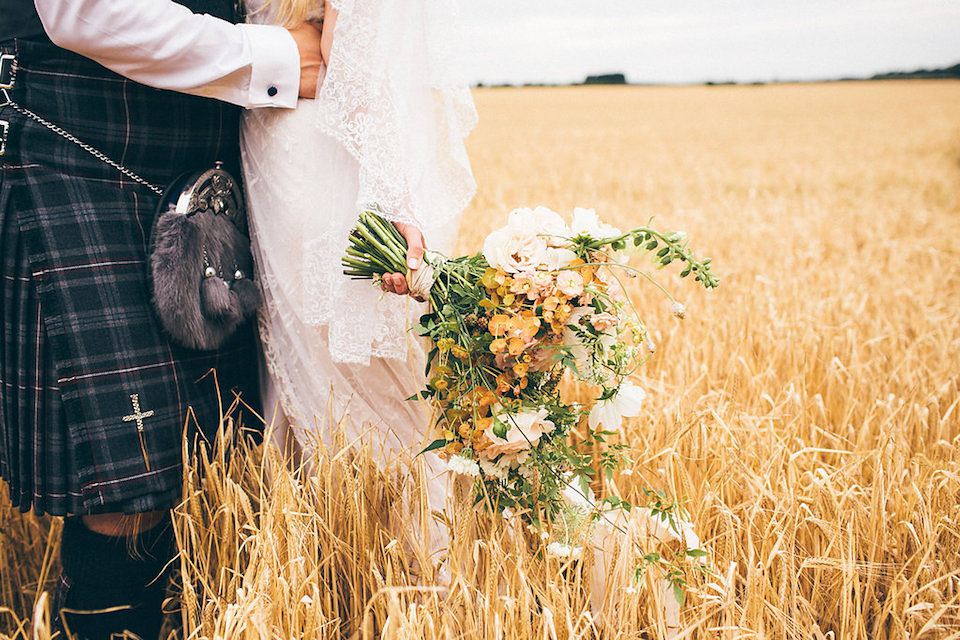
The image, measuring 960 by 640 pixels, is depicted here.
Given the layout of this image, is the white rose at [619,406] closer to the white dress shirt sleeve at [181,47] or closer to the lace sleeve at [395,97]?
the lace sleeve at [395,97]

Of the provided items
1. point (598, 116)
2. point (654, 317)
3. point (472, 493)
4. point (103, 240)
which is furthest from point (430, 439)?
point (598, 116)

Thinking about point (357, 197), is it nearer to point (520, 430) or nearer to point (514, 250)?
point (514, 250)

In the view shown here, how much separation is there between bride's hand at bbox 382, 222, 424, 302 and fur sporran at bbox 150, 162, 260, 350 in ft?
1.03

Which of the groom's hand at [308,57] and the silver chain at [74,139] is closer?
the silver chain at [74,139]

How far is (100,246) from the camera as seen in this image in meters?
1.13

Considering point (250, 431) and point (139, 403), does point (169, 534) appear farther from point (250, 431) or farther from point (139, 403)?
point (139, 403)

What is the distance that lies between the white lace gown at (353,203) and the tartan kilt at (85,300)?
0.62 feet

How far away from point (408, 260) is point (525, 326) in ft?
0.75

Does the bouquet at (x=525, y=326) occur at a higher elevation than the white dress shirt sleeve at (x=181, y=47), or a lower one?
lower

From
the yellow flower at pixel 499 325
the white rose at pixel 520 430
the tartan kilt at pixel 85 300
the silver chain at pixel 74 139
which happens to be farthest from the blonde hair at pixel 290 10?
the white rose at pixel 520 430

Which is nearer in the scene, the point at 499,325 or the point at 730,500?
the point at 499,325

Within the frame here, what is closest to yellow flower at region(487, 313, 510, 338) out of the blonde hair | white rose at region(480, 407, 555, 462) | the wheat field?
white rose at region(480, 407, 555, 462)

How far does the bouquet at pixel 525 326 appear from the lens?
1.01 metres

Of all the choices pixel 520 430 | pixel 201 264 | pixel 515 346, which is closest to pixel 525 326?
pixel 515 346
